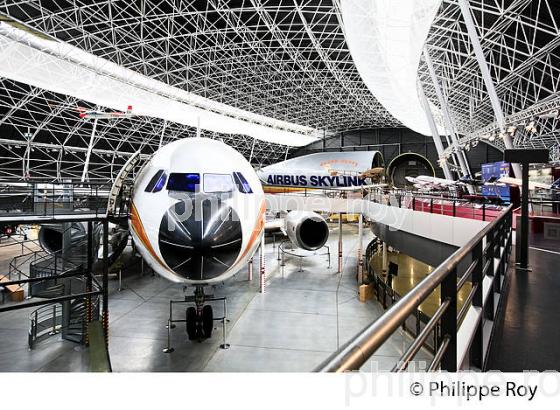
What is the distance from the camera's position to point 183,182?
6609mm

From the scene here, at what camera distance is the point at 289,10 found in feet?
76.0

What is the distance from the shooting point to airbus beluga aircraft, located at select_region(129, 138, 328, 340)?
19.5 ft

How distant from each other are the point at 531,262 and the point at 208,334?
29.3 ft

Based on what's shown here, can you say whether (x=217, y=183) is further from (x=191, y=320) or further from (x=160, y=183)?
(x=191, y=320)

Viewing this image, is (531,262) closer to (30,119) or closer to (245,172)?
(245,172)

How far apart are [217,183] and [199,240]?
1.49 m

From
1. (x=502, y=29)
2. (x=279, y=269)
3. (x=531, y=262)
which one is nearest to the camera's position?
(x=531, y=262)

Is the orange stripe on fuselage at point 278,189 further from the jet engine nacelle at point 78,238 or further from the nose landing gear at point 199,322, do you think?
the nose landing gear at point 199,322

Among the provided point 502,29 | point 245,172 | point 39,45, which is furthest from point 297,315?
point 39,45

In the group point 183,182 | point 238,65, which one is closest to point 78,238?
point 183,182

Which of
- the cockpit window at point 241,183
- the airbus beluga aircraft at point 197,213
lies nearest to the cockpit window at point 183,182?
the airbus beluga aircraft at point 197,213

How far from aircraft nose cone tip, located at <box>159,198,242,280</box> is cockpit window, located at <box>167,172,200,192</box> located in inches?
14.2

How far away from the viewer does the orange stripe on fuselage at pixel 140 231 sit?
20.8 feet

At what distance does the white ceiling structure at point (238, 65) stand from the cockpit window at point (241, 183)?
1059cm
